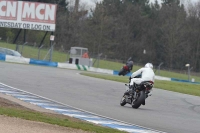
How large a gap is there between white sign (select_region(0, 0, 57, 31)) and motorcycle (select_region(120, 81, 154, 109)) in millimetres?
33805

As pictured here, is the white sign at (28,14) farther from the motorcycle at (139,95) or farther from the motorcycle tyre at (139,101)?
the motorcycle tyre at (139,101)

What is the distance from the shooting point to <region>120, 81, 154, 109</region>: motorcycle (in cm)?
1656

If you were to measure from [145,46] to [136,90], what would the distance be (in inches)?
2668

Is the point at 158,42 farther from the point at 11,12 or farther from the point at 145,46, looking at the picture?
the point at 11,12

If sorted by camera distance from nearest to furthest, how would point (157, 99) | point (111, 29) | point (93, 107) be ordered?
point (93, 107) < point (157, 99) < point (111, 29)

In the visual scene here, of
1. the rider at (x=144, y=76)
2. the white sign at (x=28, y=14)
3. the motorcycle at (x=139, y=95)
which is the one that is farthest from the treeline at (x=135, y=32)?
the rider at (x=144, y=76)

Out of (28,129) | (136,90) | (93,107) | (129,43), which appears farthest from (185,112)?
(129,43)

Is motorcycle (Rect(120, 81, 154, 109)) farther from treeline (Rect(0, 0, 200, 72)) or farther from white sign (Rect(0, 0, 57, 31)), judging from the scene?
treeline (Rect(0, 0, 200, 72))

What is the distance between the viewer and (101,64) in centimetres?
5444

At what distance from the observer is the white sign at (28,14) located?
165 ft

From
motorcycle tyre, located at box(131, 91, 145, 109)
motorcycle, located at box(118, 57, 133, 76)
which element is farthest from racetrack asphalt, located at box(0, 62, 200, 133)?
motorcycle, located at box(118, 57, 133, 76)

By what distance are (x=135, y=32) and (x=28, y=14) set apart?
3812cm

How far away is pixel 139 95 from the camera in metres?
16.6

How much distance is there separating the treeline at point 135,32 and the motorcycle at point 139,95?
5244 centimetres
